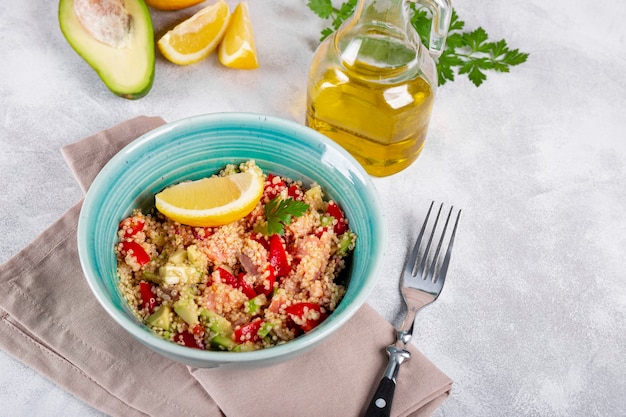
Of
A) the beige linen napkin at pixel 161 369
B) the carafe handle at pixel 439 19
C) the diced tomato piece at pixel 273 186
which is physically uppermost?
the carafe handle at pixel 439 19

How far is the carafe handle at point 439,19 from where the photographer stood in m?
1.50

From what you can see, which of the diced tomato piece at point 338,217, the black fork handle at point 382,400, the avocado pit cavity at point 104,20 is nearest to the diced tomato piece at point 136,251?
the diced tomato piece at point 338,217

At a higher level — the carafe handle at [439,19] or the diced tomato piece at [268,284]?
the carafe handle at [439,19]

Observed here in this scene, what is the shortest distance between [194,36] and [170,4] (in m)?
0.16

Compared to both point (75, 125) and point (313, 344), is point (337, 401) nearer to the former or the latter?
point (313, 344)

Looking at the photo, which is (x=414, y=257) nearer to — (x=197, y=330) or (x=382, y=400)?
(x=382, y=400)

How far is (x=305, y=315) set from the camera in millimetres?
1249

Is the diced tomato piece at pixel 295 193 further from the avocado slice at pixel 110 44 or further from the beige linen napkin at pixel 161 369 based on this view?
the avocado slice at pixel 110 44

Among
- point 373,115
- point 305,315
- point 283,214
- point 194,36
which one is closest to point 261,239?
point 283,214

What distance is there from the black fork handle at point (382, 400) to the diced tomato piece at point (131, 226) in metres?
0.55

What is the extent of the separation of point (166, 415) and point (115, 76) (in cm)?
88

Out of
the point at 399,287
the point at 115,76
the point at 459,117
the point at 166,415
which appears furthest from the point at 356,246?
the point at 115,76

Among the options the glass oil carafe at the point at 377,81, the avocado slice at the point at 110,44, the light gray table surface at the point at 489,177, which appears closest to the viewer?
the light gray table surface at the point at 489,177

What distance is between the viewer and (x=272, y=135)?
1434 millimetres
